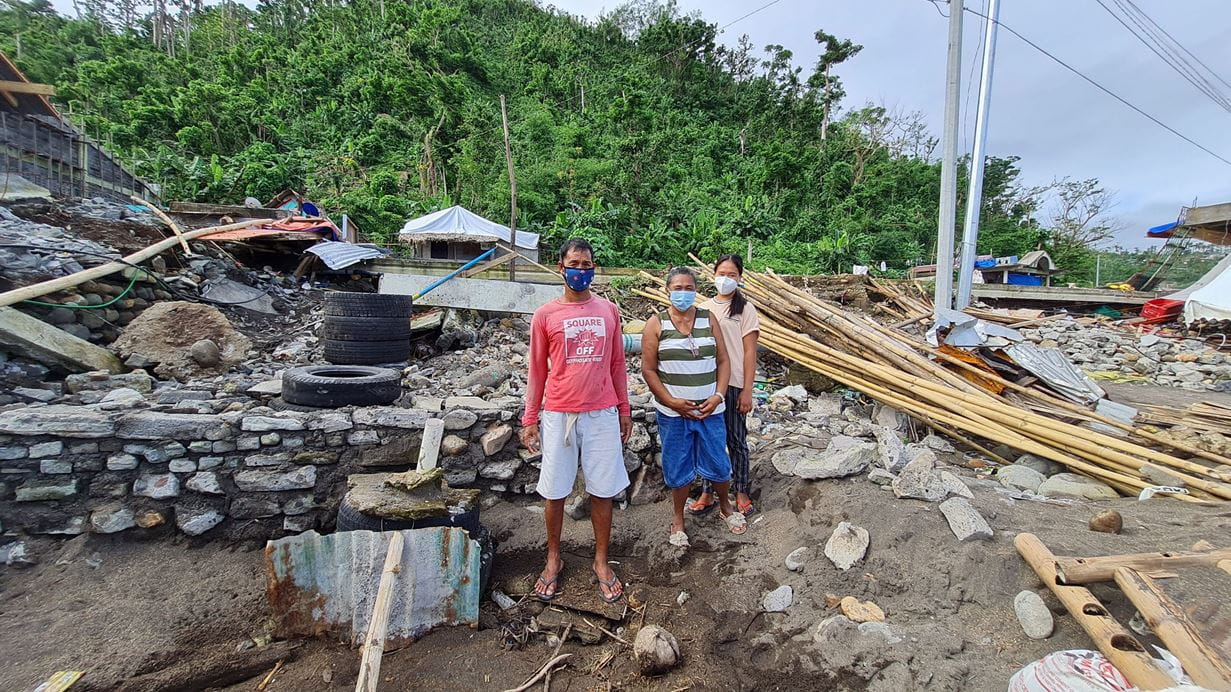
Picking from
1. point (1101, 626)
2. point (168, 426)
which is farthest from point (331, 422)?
point (1101, 626)

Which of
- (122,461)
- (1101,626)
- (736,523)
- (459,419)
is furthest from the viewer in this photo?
(459,419)

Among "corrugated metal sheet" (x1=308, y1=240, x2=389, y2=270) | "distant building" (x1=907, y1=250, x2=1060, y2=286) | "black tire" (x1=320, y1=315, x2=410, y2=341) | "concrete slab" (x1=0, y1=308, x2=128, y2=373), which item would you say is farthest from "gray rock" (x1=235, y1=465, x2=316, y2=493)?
"distant building" (x1=907, y1=250, x2=1060, y2=286)

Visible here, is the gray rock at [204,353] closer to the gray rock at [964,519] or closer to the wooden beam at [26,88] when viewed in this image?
the gray rock at [964,519]

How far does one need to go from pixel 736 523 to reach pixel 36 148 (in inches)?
544

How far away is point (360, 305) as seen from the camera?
4754 millimetres

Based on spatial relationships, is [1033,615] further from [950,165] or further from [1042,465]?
[950,165]

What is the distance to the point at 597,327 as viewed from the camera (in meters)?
2.76

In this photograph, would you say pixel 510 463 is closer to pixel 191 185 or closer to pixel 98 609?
pixel 98 609

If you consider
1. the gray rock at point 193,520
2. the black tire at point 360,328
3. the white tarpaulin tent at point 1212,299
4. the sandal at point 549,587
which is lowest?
the sandal at point 549,587

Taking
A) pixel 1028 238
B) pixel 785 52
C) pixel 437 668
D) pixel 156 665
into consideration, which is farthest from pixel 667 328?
pixel 785 52

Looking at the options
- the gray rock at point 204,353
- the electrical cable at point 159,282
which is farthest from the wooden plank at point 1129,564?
the electrical cable at point 159,282

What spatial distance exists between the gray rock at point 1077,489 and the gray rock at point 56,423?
19.2 feet

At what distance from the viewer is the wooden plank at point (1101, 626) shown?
1564 mm

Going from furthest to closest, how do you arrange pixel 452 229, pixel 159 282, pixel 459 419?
1. pixel 452 229
2. pixel 159 282
3. pixel 459 419
